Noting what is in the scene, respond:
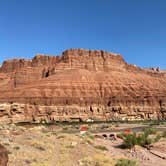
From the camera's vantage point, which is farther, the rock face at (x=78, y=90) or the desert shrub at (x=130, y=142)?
the rock face at (x=78, y=90)

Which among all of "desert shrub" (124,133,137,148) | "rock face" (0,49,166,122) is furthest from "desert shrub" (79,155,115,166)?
"rock face" (0,49,166,122)

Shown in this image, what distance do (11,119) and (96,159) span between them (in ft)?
287

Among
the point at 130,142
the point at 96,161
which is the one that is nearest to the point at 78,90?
the point at 130,142

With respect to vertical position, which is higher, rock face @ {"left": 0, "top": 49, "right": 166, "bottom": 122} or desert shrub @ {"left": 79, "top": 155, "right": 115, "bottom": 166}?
rock face @ {"left": 0, "top": 49, "right": 166, "bottom": 122}

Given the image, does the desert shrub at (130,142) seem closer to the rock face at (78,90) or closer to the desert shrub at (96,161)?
the desert shrub at (96,161)

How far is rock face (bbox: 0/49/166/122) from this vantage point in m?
107

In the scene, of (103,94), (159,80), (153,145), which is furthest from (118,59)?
(153,145)

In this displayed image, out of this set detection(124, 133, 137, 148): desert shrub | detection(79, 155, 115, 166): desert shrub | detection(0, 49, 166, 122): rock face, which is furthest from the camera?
detection(0, 49, 166, 122): rock face

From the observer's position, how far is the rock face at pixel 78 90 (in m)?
107

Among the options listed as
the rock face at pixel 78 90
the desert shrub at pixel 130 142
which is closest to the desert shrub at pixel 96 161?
the desert shrub at pixel 130 142

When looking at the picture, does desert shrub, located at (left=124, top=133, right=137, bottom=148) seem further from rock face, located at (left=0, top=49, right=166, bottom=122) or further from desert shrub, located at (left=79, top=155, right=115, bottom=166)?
rock face, located at (left=0, top=49, right=166, bottom=122)

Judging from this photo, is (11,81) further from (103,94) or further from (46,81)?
(103,94)

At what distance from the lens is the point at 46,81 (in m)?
129

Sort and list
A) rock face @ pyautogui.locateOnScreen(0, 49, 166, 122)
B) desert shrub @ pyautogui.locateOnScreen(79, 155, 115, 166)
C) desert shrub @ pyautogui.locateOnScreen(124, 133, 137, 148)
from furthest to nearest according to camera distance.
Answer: rock face @ pyautogui.locateOnScreen(0, 49, 166, 122)
desert shrub @ pyautogui.locateOnScreen(124, 133, 137, 148)
desert shrub @ pyautogui.locateOnScreen(79, 155, 115, 166)
